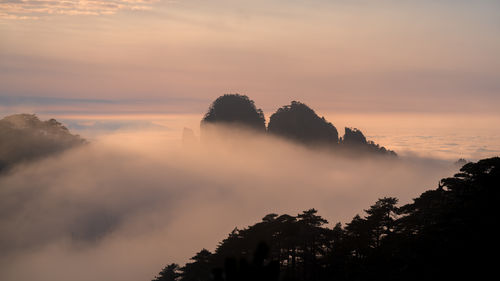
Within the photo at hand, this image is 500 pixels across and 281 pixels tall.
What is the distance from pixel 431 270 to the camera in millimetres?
44625

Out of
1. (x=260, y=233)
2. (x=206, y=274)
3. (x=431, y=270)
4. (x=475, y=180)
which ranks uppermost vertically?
(x=475, y=180)

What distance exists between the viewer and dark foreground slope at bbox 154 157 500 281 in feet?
148

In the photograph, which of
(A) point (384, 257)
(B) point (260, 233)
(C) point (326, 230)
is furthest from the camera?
(B) point (260, 233)

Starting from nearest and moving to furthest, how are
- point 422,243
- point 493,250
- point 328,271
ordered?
1. point 493,250
2. point 422,243
3. point 328,271

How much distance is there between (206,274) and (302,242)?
1661 centimetres

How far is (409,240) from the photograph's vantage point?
182ft

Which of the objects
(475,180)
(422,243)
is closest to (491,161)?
(475,180)

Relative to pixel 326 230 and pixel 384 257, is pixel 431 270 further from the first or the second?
pixel 326 230

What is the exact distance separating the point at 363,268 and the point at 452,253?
594 inches

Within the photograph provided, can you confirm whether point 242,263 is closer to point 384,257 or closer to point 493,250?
point 493,250

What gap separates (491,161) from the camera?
5566 centimetres

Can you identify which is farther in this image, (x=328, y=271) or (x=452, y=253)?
(x=328, y=271)

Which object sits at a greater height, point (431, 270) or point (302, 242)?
point (431, 270)

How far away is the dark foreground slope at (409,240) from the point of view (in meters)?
45.1
